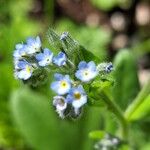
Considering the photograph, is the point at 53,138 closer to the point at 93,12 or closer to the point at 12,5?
the point at 12,5

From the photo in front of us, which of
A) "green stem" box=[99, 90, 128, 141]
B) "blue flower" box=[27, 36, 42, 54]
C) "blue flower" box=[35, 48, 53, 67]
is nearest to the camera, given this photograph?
"blue flower" box=[35, 48, 53, 67]

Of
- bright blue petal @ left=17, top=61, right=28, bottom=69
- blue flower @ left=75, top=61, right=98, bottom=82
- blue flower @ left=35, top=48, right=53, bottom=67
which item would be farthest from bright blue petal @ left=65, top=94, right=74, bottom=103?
bright blue petal @ left=17, top=61, right=28, bottom=69

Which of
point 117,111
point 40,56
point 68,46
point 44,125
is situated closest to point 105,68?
point 68,46

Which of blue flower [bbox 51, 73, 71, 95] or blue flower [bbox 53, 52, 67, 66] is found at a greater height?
blue flower [bbox 53, 52, 67, 66]

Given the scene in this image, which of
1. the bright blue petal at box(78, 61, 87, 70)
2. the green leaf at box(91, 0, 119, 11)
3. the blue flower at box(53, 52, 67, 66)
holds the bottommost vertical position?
the bright blue petal at box(78, 61, 87, 70)

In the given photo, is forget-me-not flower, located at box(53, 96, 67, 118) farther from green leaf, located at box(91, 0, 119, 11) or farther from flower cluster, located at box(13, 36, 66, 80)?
green leaf, located at box(91, 0, 119, 11)

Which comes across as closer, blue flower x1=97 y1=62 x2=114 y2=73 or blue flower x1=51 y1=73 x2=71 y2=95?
blue flower x1=51 y1=73 x2=71 y2=95

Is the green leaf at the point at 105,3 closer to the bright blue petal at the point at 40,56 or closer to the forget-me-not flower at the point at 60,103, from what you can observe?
the bright blue petal at the point at 40,56

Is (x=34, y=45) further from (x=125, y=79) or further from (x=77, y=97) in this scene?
(x=125, y=79)
